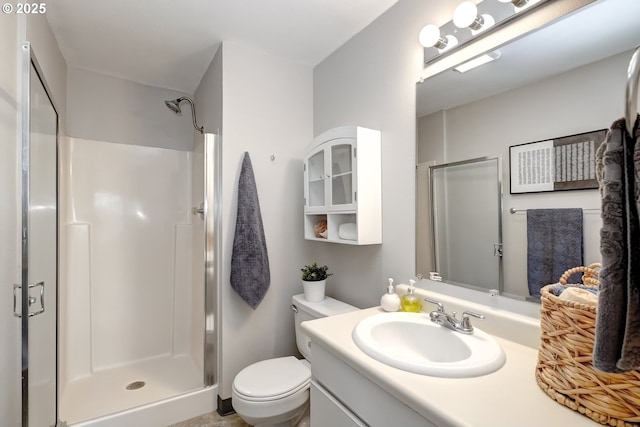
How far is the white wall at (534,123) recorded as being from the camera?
0.90 metres

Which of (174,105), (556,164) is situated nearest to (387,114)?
(556,164)

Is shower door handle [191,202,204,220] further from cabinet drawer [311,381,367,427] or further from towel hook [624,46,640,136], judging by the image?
towel hook [624,46,640,136]

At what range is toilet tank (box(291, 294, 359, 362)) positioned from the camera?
1.73 meters

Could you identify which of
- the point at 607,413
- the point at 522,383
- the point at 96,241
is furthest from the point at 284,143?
the point at 607,413

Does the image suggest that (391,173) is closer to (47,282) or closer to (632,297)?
(632,297)

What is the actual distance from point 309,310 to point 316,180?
784mm

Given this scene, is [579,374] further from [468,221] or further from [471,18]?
[471,18]

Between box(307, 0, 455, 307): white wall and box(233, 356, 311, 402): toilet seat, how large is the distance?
506mm

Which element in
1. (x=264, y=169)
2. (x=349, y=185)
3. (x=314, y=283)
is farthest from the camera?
(x=264, y=169)

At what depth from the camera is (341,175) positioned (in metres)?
1.73

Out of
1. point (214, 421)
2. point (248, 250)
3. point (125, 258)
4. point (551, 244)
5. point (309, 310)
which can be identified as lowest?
point (214, 421)

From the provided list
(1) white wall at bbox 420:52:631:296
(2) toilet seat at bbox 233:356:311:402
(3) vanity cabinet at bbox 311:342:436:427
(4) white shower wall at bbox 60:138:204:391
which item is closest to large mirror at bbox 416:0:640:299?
(1) white wall at bbox 420:52:631:296

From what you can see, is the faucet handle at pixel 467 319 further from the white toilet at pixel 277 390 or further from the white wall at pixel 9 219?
the white wall at pixel 9 219

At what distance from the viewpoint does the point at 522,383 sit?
793mm
